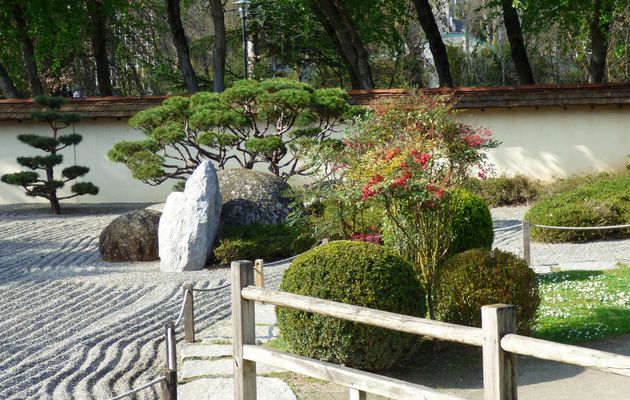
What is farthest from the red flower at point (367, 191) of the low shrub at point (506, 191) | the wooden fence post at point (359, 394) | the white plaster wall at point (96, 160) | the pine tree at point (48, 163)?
the white plaster wall at point (96, 160)

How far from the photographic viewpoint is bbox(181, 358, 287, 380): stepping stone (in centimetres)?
751

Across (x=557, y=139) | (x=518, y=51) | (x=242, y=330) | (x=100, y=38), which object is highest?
(x=100, y=38)

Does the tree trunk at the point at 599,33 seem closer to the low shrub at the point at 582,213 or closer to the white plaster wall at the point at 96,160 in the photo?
the low shrub at the point at 582,213

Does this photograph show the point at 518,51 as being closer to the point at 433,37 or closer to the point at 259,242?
the point at 433,37

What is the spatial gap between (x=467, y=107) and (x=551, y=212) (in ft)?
20.8

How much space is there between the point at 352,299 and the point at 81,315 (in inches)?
157

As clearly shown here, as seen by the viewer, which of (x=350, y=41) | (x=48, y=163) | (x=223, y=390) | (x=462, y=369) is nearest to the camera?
(x=223, y=390)

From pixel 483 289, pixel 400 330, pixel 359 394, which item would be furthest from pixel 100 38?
pixel 400 330

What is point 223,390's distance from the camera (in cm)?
711

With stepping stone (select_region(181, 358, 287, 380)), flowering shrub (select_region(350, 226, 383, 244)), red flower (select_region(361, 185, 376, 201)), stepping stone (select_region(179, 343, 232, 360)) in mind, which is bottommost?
stepping stone (select_region(181, 358, 287, 380))

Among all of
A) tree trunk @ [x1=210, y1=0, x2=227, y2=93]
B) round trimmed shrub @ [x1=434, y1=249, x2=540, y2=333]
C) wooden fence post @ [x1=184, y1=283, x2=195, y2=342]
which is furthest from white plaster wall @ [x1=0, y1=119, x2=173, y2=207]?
round trimmed shrub @ [x1=434, y1=249, x2=540, y2=333]

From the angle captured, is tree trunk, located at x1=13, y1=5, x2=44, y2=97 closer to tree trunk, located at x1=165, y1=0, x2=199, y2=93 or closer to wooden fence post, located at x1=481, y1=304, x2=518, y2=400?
tree trunk, located at x1=165, y1=0, x2=199, y2=93

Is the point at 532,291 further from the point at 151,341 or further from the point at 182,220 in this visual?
the point at 182,220

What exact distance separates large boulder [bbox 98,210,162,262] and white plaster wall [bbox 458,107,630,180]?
9466 mm
